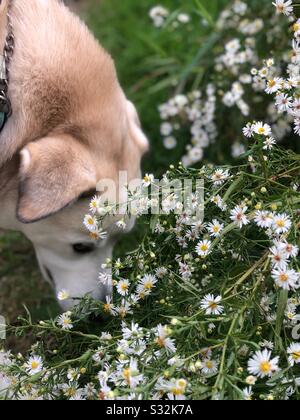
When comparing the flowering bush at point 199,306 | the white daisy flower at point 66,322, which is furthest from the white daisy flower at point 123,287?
the white daisy flower at point 66,322

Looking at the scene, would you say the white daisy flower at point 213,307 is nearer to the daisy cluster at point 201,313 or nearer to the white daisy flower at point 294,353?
the daisy cluster at point 201,313

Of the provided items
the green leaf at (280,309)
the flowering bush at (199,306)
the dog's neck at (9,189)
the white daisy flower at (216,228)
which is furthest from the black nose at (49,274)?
the green leaf at (280,309)

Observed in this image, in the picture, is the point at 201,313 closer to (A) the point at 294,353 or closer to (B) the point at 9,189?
(A) the point at 294,353

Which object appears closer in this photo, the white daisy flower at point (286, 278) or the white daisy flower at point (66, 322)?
the white daisy flower at point (286, 278)

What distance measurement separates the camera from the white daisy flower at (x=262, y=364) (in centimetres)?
138

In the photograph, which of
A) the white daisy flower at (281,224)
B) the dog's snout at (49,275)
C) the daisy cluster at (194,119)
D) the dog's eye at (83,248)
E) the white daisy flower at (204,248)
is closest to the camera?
the white daisy flower at (281,224)

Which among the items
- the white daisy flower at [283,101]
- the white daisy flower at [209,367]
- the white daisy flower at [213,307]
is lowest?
the white daisy flower at [209,367]

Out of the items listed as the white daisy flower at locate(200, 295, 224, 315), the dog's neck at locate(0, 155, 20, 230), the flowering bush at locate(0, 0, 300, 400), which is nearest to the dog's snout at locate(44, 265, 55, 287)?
the dog's neck at locate(0, 155, 20, 230)

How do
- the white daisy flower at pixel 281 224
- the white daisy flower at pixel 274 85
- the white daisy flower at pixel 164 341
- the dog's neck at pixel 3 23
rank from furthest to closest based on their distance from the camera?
the dog's neck at pixel 3 23, the white daisy flower at pixel 274 85, the white daisy flower at pixel 281 224, the white daisy flower at pixel 164 341

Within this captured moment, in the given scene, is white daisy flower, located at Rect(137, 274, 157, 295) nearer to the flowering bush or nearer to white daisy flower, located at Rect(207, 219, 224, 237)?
the flowering bush

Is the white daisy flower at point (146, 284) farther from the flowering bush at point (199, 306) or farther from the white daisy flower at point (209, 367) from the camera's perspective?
the white daisy flower at point (209, 367)

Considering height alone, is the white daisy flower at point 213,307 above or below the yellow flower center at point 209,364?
above

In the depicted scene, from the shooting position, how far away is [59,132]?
2002 mm

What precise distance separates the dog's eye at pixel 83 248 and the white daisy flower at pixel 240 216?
0.75 m
